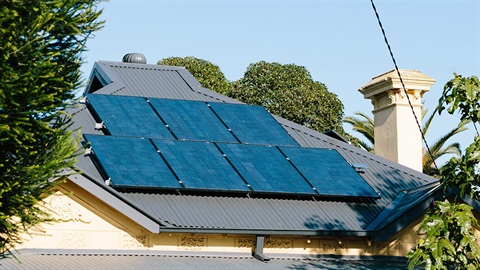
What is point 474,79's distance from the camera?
1586 cm

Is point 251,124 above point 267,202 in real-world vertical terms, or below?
above

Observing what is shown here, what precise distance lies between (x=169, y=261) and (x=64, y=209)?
94.4 inches

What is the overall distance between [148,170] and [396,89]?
8236mm

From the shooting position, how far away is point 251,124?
992 inches

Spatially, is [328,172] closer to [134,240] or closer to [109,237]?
[134,240]

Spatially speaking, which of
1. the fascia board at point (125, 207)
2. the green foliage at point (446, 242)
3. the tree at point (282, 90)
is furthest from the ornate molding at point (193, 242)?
the tree at point (282, 90)

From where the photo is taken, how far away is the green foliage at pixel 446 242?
1434cm

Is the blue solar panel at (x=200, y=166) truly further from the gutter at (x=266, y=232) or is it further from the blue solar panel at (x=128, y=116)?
the gutter at (x=266, y=232)

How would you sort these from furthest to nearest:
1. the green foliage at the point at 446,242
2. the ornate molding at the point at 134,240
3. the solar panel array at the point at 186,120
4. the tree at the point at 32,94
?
the solar panel array at the point at 186,120, the ornate molding at the point at 134,240, the tree at the point at 32,94, the green foliage at the point at 446,242

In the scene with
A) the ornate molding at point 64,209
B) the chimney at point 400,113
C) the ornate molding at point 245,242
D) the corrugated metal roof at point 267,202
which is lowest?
the ornate molding at point 245,242

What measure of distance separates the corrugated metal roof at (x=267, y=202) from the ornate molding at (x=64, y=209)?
949 millimetres

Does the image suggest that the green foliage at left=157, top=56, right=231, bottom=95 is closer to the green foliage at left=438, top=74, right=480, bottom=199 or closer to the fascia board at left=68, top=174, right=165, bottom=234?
the fascia board at left=68, top=174, right=165, bottom=234

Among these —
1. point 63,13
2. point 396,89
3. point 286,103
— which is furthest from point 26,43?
point 286,103

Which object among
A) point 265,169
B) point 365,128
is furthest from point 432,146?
point 265,169
